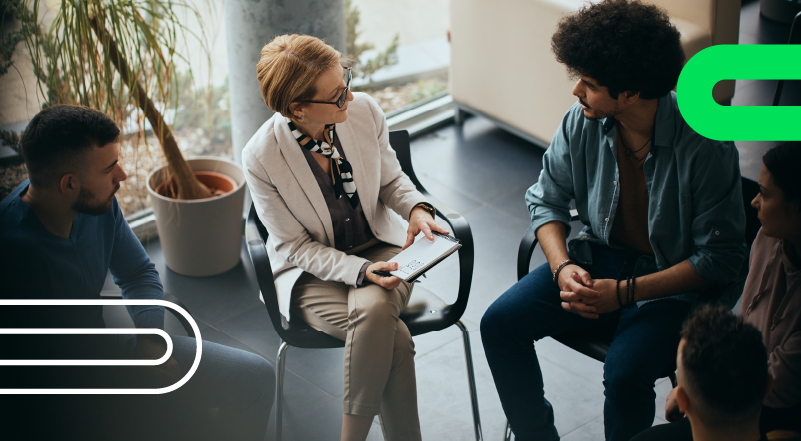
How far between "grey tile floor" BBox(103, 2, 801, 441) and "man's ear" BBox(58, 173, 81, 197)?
1.10 metres

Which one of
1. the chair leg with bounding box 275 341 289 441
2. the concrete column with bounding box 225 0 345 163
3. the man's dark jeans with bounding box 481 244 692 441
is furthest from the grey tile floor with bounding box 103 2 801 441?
the concrete column with bounding box 225 0 345 163

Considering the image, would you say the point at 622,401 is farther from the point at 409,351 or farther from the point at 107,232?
the point at 107,232

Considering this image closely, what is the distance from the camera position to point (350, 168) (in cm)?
221

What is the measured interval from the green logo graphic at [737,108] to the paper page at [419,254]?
2.41 feet

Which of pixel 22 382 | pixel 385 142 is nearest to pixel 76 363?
pixel 22 382

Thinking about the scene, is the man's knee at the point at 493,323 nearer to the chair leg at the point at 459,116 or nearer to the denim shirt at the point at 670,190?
the denim shirt at the point at 670,190

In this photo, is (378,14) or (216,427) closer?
(216,427)

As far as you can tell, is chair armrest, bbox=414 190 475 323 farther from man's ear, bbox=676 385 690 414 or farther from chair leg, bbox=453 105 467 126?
chair leg, bbox=453 105 467 126

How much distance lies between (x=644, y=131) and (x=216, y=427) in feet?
4.69

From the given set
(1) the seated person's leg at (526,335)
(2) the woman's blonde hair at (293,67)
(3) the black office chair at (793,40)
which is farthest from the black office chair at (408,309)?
(3) the black office chair at (793,40)

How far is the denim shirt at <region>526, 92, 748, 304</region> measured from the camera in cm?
189

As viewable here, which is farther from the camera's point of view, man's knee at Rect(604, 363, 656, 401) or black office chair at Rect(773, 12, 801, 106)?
black office chair at Rect(773, 12, 801, 106)

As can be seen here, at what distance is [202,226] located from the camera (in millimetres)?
2986

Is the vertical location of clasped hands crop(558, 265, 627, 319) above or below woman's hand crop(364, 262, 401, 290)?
below
